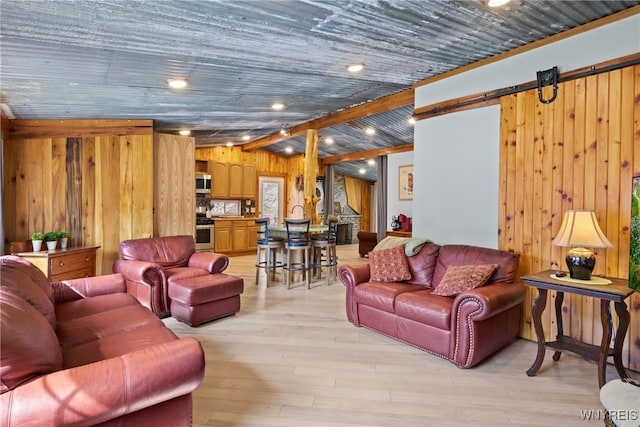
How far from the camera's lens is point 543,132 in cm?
307

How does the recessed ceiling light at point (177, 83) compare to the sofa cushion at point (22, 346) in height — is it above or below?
above

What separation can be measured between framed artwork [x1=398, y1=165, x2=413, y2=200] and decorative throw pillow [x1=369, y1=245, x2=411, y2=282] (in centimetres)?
410

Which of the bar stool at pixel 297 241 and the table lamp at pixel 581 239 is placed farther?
the bar stool at pixel 297 241

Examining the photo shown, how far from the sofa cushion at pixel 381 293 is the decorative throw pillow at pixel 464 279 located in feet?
1.10

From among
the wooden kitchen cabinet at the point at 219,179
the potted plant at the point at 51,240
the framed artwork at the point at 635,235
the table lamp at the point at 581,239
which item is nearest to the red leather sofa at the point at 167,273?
the potted plant at the point at 51,240

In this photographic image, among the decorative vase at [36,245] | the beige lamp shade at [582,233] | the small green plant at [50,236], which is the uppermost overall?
the beige lamp shade at [582,233]

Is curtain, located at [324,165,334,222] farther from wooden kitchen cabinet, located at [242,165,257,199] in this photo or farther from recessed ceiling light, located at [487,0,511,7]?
recessed ceiling light, located at [487,0,511,7]

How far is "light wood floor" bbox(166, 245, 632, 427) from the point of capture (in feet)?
6.55

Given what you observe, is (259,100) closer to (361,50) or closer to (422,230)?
(361,50)

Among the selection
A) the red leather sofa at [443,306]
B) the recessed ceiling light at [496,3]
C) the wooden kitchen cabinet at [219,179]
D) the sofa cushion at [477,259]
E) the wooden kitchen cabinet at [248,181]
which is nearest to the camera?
the recessed ceiling light at [496,3]

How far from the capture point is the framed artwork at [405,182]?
761cm

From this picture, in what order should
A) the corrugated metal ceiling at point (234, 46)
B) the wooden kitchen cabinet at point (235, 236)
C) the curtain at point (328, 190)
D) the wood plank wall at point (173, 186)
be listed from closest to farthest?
the corrugated metal ceiling at point (234, 46) < the wood plank wall at point (173, 186) < the wooden kitchen cabinet at point (235, 236) < the curtain at point (328, 190)

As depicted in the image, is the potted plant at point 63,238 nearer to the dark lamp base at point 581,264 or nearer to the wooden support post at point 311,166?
the wooden support post at point 311,166

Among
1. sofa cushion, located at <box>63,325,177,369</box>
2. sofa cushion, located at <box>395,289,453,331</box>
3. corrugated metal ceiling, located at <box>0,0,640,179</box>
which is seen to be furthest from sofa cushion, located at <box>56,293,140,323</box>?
sofa cushion, located at <box>395,289,453,331</box>
